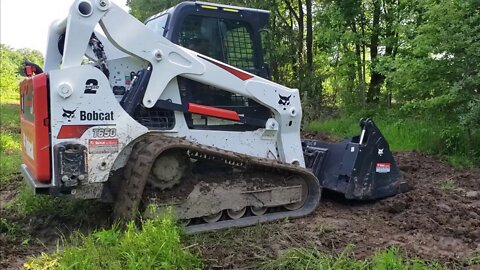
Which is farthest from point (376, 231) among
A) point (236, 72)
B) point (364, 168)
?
point (236, 72)

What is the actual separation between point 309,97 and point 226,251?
456 inches

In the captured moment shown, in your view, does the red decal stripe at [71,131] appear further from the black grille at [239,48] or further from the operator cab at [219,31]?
the black grille at [239,48]

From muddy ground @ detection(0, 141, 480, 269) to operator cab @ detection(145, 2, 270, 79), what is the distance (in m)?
1.85

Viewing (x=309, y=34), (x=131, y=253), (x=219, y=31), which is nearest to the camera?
(x=131, y=253)

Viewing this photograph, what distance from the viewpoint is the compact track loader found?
4539 millimetres

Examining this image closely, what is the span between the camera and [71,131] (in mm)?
4516

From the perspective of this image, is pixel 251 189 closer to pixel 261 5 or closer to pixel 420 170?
pixel 420 170

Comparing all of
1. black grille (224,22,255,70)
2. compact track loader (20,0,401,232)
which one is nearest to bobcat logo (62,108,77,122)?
compact track loader (20,0,401,232)

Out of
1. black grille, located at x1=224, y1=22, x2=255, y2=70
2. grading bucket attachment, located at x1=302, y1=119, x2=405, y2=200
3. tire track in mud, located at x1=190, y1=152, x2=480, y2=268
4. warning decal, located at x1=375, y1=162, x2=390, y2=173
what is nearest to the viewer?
tire track in mud, located at x1=190, y1=152, x2=480, y2=268

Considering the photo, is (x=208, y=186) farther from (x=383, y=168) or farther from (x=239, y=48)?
(x=383, y=168)

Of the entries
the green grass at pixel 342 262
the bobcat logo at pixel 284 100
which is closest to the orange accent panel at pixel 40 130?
the green grass at pixel 342 262

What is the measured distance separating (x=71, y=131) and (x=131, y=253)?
1346 millimetres

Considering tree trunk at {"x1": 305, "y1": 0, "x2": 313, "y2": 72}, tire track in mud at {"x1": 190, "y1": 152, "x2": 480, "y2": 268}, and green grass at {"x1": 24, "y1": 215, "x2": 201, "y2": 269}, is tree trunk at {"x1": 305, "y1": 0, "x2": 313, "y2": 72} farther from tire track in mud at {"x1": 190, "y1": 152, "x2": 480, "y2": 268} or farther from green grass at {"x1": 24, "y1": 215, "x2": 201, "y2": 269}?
green grass at {"x1": 24, "y1": 215, "x2": 201, "y2": 269}

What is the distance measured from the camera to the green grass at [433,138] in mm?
8836
